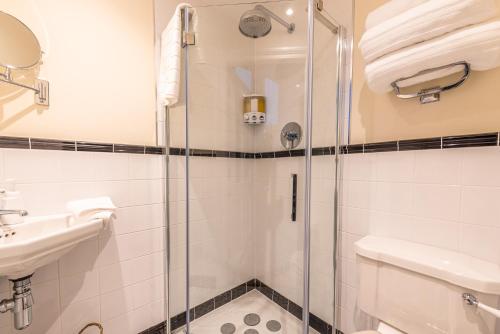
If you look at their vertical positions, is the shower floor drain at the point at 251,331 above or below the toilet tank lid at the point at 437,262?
below

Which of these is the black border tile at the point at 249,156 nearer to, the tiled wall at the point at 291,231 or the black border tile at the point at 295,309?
the tiled wall at the point at 291,231

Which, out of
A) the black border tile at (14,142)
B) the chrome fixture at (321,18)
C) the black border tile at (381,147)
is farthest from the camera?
the chrome fixture at (321,18)

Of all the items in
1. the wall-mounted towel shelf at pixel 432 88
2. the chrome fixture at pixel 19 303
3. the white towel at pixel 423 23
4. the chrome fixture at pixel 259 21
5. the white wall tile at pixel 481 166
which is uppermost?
the chrome fixture at pixel 259 21

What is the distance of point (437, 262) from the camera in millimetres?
775

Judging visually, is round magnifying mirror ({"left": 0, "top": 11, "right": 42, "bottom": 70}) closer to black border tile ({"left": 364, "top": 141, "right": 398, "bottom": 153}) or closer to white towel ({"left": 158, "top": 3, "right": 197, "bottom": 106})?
white towel ({"left": 158, "top": 3, "right": 197, "bottom": 106})

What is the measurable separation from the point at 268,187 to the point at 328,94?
772 mm

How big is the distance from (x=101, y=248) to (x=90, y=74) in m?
0.88

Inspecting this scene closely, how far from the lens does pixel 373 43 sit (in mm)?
901

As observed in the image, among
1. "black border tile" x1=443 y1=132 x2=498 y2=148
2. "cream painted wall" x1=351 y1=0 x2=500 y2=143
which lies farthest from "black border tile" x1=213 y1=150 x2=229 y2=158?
"black border tile" x1=443 y1=132 x2=498 y2=148

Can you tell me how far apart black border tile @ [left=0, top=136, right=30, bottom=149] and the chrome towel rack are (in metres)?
1.71

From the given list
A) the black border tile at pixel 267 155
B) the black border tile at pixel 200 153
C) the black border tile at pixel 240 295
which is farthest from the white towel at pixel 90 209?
the black border tile at pixel 267 155

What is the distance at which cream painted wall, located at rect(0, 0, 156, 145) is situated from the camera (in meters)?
0.95

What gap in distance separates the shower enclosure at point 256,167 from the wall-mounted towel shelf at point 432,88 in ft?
0.95

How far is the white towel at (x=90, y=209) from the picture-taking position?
3.09 ft
